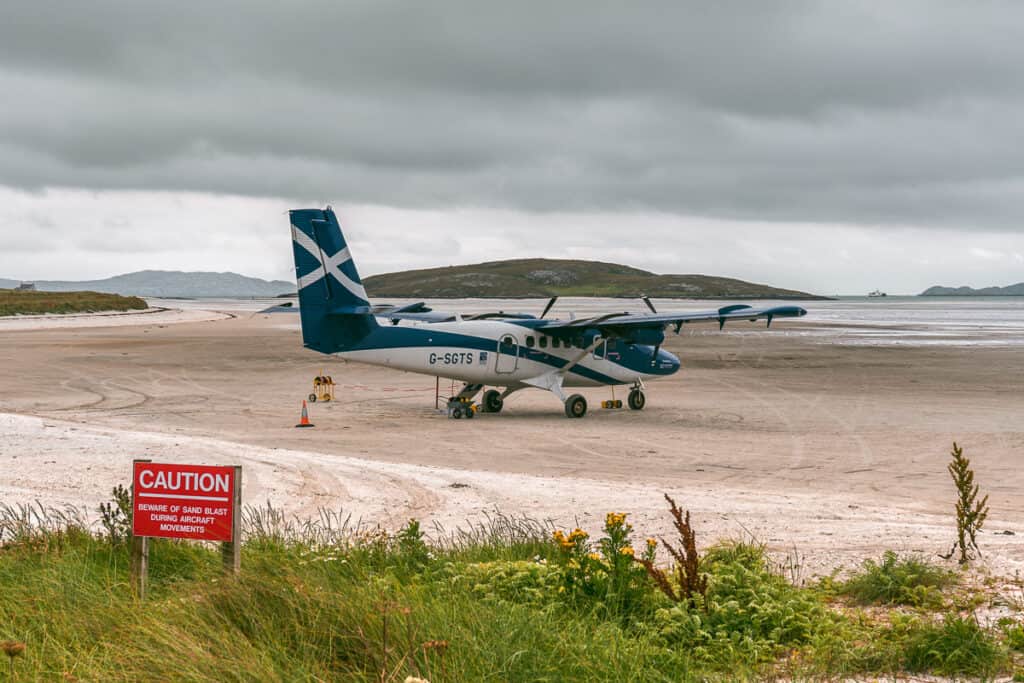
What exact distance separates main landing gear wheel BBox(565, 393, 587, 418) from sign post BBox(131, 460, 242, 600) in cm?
1855

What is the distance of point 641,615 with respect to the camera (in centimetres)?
673

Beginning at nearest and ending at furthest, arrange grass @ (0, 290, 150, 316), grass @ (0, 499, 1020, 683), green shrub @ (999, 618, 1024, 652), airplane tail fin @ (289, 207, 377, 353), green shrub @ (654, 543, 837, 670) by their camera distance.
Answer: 1. grass @ (0, 499, 1020, 683)
2. green shrub @ (999, 618, 1024, 652)
3. green shrub @ (654, 543, 837, 670)
4. airplane tail fin @ (289, 207, 377, 353)
5. grass @ (0, 290, 150, 316)

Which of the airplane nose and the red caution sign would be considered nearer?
the red caution sign

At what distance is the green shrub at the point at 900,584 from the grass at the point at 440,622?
0.56ft

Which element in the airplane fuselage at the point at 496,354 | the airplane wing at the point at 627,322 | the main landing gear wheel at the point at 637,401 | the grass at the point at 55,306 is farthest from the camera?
the grass at the point at 55,306

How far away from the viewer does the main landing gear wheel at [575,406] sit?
25.0m

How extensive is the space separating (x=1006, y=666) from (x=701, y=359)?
131ft

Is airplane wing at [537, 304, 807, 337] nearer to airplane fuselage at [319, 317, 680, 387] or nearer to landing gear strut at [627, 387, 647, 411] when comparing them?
airplane fuselage at [319, 317, 680, 387]

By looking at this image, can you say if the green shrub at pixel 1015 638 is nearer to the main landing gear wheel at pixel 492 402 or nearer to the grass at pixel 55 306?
the main landing gear wheel at pixel 492 402

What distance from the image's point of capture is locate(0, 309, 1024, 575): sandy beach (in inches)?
468

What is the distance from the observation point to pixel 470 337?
25031 millimetres

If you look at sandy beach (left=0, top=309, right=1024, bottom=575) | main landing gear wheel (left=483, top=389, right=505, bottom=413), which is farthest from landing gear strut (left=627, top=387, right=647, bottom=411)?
main landing gear wheel (left=483, top=389, right=505, bottom=413)

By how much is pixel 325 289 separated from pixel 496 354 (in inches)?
180

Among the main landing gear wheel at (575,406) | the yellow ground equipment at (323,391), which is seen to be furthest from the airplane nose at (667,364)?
the yellow ground equipment at (323,391)
